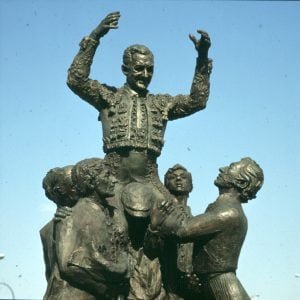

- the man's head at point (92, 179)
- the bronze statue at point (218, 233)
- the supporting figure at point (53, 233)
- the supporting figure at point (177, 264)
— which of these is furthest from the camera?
the supporting figure at point (177, 264)

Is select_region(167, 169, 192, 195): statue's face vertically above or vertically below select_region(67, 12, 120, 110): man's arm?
below

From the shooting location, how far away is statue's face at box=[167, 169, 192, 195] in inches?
458

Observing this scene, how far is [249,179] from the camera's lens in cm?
1098

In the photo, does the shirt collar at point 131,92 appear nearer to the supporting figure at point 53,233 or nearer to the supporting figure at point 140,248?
the supporting figure at point 140,248

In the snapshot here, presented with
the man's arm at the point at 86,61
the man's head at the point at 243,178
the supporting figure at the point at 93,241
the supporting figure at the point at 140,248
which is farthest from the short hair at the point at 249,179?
the man's arm at the point at 86,61

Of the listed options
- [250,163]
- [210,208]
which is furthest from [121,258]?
[250,163]

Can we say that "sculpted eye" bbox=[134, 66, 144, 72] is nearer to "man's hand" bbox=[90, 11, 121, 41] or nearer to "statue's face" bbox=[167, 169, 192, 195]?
"man's hand" bbox=[90, 11, 121, 41]

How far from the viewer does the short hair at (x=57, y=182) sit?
35.6 feet

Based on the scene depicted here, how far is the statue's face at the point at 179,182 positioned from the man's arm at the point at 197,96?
0.82 metres

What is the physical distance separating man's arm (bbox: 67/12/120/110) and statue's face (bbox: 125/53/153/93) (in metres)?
0.52

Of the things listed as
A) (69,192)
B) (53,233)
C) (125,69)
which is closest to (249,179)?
(69,192)

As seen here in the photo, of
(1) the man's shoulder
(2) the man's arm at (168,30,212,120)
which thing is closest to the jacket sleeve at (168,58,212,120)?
(2) the man's arm at (168,30,212,120)

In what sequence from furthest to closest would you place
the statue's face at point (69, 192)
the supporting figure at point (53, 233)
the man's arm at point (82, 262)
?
the statue's face at point (69, 192) < the supporting figure at point (53, 233) < the man's arm at point (82, 262)

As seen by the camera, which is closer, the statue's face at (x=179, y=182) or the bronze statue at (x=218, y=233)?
the bronze statue at (x=218, y=233)
